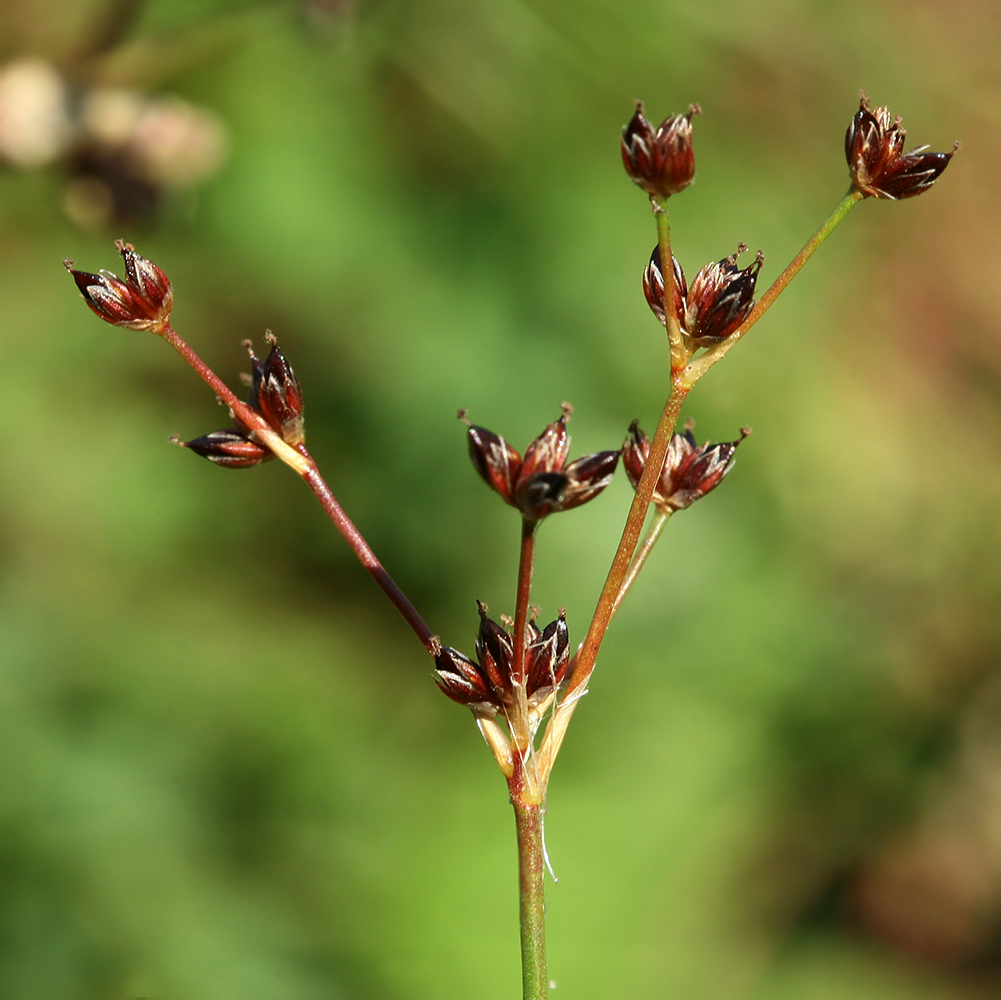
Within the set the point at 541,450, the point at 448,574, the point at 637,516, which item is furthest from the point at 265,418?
the point at 448,574

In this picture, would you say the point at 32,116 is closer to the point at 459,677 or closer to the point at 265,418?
the point at 265,418

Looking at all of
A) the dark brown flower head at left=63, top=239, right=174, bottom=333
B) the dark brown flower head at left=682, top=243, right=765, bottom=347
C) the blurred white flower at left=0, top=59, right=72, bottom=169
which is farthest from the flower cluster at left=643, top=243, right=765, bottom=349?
the blurred white flower at left=0, top=59, right=72, bottom=169

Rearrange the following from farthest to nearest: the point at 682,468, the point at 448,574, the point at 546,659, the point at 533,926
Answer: the point at 448,574
the point at 682,468
the point at 546,659
the point at 533,926

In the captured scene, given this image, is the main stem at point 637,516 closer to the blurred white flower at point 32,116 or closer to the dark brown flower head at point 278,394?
the dark brown flower head at point 278,394

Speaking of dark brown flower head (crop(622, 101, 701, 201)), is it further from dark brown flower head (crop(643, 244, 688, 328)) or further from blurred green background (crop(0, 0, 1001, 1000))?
blurred green background (crop(0, 0, 1001, 1000))

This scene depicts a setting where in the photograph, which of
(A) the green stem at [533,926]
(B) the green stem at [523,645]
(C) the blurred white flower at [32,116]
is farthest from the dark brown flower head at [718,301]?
(C) the blurred white flower at [32,116]

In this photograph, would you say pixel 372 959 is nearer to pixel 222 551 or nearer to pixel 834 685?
pixel 222 551
